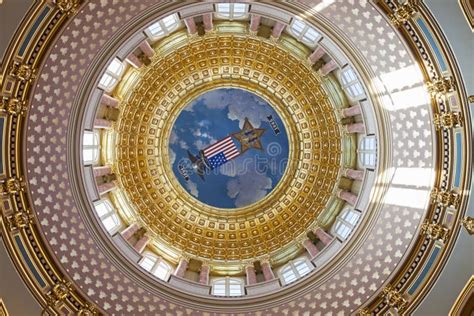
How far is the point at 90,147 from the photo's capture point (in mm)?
22016

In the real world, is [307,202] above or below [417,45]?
below

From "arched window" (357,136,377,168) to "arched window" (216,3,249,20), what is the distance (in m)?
9.56

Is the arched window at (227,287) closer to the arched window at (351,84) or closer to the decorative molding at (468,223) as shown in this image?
the decorative molding at (468,223)

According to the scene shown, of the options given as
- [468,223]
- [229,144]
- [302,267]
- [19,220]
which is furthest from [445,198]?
[19,220]

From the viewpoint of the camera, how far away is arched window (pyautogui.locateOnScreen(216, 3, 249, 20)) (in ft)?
70.5

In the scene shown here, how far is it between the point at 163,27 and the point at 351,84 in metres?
10.8

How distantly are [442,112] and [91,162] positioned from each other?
1711 centimetres

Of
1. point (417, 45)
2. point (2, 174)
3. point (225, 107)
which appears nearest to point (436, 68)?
point (417, 45)

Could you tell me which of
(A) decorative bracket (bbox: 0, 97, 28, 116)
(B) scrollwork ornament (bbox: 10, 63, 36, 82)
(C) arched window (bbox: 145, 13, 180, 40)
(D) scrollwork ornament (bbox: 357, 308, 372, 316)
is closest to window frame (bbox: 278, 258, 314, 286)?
(D) scrollwork ornament (bbox: 357, 308, 372, 316)

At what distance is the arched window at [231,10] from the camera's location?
21483 mm

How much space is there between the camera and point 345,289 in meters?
19.9

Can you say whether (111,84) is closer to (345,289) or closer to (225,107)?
(225,107)

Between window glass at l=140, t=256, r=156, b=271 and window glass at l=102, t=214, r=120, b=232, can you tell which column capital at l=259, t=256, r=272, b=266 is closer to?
window glass at l=140, t=256, r=156, b=271

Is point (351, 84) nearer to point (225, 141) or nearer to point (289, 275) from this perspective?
point (225, 141)
